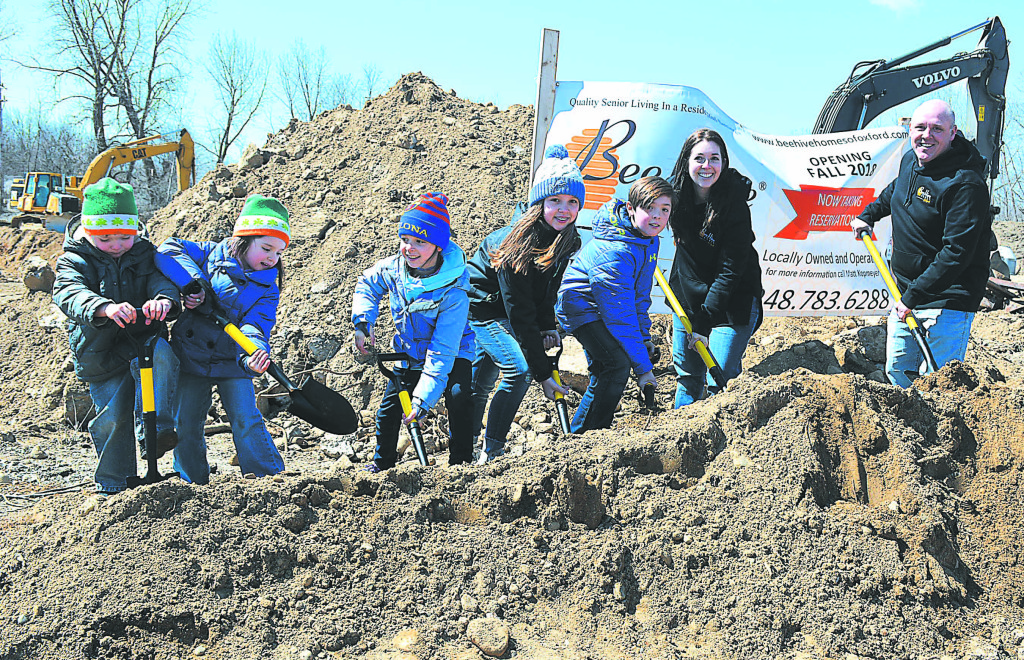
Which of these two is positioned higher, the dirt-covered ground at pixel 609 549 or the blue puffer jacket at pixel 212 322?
the blue puffer jacket at pixel 212 322

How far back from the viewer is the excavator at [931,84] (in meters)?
8.62

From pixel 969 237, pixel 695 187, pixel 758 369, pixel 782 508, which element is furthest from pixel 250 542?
pixel 758 369

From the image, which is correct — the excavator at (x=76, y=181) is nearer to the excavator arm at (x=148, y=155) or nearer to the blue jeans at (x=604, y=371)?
the excavator arm at (x=148, y=155)

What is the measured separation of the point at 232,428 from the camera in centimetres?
387

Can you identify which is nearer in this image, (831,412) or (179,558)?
(179,558)

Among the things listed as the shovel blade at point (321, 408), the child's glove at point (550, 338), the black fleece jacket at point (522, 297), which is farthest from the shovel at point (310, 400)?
the child's glove at point (550, 338)

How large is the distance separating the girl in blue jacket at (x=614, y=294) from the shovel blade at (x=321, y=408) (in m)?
1.33

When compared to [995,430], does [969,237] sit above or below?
above

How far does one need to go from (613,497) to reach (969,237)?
262 cm

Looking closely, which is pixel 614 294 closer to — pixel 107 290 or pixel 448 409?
pixel 448 409

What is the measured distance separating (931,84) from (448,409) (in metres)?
7.81

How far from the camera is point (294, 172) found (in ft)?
30.7

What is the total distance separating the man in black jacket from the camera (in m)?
4.09

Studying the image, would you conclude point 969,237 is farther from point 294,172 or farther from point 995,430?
point 294,172
